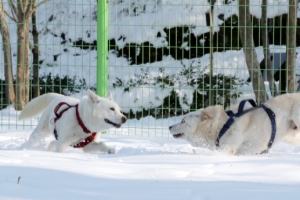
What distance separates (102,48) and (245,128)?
9.23ft

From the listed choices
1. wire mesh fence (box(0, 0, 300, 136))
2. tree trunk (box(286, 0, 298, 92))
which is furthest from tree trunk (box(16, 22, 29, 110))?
tree trunk (box(286, 0, 298, 92))

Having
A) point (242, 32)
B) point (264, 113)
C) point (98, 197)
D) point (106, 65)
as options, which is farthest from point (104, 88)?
point (98, 197)

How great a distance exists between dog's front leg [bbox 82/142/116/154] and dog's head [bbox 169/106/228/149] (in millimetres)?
603

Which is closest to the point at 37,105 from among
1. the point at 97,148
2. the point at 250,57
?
the point at 97,148

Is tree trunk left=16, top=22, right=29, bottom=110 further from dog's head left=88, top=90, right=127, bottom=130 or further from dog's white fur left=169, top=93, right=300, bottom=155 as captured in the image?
dog's white fur left=169, top=93, right=300, bottom=155

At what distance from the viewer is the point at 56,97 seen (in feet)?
21.7

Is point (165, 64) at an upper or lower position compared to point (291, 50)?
lower

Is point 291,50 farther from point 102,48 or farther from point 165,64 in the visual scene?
point 165,64

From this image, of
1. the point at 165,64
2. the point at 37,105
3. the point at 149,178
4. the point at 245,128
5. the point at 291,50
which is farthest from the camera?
the point at 165,64

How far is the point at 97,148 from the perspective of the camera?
240 inches

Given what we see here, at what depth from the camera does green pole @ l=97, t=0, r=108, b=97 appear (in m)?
7.93

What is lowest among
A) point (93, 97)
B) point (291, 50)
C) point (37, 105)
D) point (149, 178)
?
point (149, 178)

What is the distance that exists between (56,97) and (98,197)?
3.68m

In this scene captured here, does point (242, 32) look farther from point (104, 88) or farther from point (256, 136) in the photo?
point (256, 136)
